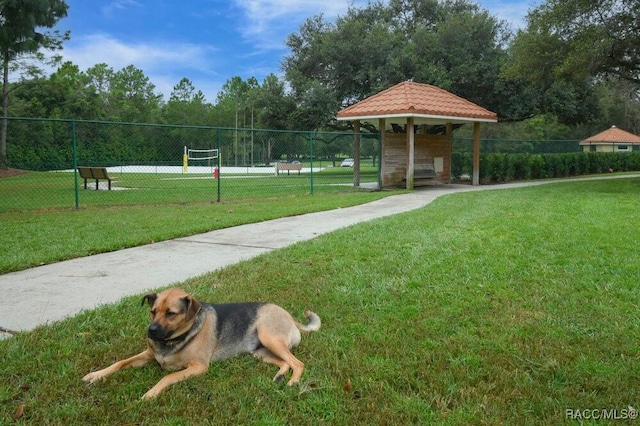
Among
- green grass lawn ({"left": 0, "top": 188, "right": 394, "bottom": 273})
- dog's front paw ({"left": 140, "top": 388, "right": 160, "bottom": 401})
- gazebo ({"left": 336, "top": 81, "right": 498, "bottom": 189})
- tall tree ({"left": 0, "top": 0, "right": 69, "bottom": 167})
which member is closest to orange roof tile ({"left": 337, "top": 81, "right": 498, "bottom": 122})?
gazebo ({"left": 336, "top": 81, "right": 498, "bottom": 189})

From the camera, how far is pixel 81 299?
4434 mm

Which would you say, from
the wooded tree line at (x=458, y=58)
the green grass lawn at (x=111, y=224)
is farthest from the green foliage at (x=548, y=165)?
the green grass lawn at (x=111, y=224)

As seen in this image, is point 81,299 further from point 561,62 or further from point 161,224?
point 561,62

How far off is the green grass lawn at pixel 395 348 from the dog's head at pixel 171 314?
0.31 meters

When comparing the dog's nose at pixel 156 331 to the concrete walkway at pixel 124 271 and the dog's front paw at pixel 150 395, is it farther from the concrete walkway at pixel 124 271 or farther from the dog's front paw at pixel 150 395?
the concrete walkway at pixel 124 271

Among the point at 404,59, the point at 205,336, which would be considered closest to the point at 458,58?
the point at 404,59

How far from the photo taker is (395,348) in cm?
332

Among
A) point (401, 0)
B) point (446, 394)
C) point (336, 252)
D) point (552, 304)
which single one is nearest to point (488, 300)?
point (552, 304)

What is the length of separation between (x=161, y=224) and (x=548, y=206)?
308 inches

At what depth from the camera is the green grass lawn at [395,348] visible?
103 inches

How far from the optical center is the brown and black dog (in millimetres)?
2936

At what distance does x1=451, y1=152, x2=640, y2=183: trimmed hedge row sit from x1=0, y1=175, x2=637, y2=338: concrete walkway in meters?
13.8

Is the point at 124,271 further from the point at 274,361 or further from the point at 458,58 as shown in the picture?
the point at 458,58

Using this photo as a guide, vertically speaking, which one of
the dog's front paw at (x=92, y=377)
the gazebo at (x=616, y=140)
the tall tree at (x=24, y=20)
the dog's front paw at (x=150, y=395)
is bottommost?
the dog's front paw at (x=150, y=395)
